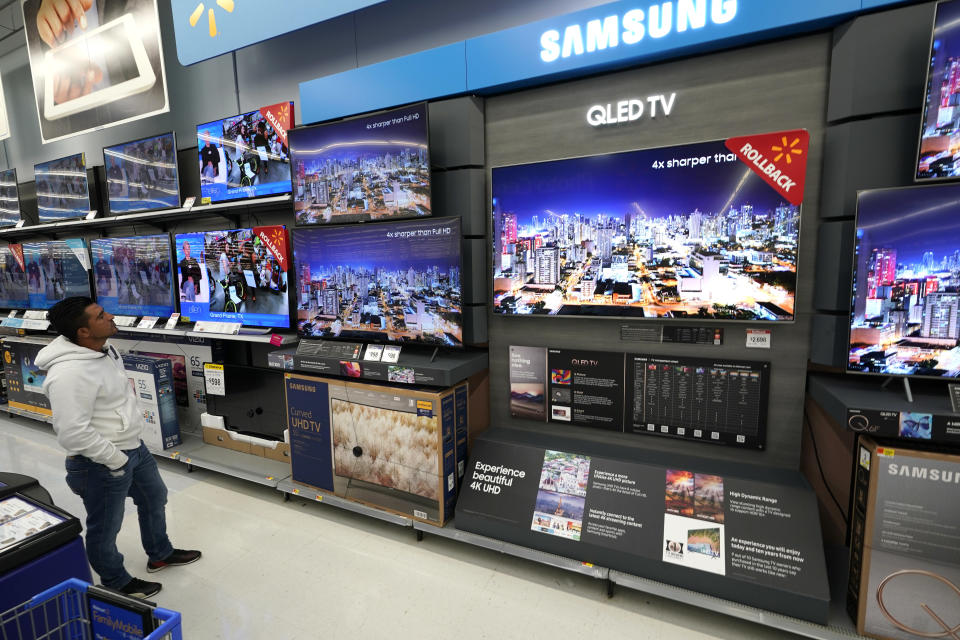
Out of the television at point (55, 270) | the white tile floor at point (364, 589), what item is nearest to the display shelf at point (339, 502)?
the white tile floor at point (364, 589)

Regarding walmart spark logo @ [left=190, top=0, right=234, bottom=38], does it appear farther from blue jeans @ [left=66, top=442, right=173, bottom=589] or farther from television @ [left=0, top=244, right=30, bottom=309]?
television @ [left=0, top=244, right=30, bottom=309]

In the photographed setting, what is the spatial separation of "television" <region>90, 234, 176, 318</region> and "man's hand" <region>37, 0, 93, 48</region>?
164cm

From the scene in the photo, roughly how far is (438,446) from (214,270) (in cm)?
243

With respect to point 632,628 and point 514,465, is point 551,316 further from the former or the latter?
point 632,628

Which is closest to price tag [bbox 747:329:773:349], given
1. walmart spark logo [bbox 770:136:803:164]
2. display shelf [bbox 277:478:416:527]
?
walmart spark logo [bbox 770:136:803:164]

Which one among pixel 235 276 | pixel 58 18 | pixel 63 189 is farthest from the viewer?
pixel 63 189

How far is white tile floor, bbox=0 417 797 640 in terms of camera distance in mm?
2135

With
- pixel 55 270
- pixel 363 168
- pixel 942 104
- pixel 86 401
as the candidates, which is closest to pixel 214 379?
pixel 86 401

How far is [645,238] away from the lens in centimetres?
234

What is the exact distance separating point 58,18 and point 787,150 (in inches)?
209

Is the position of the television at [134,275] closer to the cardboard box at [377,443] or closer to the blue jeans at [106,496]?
the cardboard box at [377,443]

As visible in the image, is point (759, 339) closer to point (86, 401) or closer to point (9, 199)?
point (86, 401)

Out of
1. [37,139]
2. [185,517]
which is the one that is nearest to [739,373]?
[185,517]

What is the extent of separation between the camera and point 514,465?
264cm
